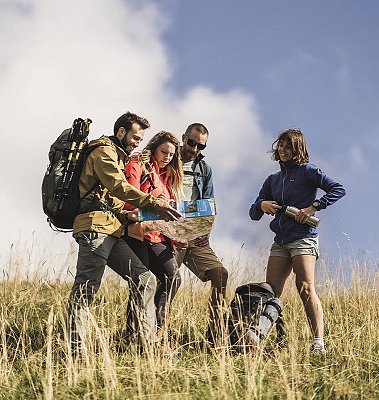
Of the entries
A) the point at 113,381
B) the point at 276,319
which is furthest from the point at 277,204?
the point at 113,381

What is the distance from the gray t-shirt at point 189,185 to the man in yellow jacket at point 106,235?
0.99 meters

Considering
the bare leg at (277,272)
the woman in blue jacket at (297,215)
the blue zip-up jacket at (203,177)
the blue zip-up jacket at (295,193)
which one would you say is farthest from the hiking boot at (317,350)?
the blue zip-up jacket at (203,177)

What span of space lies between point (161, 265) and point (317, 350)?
4.90 feet

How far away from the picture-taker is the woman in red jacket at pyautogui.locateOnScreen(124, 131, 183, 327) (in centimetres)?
525

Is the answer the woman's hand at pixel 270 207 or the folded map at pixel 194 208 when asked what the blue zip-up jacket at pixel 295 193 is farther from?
the folded map at pixel 194 208

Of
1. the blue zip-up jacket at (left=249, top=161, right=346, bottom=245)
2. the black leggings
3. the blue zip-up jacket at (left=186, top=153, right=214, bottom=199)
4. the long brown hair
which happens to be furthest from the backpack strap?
the blue zip-up jacket at (left=249, top=161, right=346, bottom=245)

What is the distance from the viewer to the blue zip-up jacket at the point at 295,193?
5383 millimetres

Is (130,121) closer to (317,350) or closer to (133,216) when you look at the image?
(133,216)

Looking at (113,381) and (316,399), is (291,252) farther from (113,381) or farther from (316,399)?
(113,381)

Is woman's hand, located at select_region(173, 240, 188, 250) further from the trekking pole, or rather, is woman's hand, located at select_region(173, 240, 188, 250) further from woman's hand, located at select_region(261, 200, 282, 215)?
the trekking pole

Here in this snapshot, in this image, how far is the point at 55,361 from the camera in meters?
5.16

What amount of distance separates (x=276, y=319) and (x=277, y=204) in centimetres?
102

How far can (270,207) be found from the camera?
551 cm

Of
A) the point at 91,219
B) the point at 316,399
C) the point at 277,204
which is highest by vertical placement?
the point at 277,204
